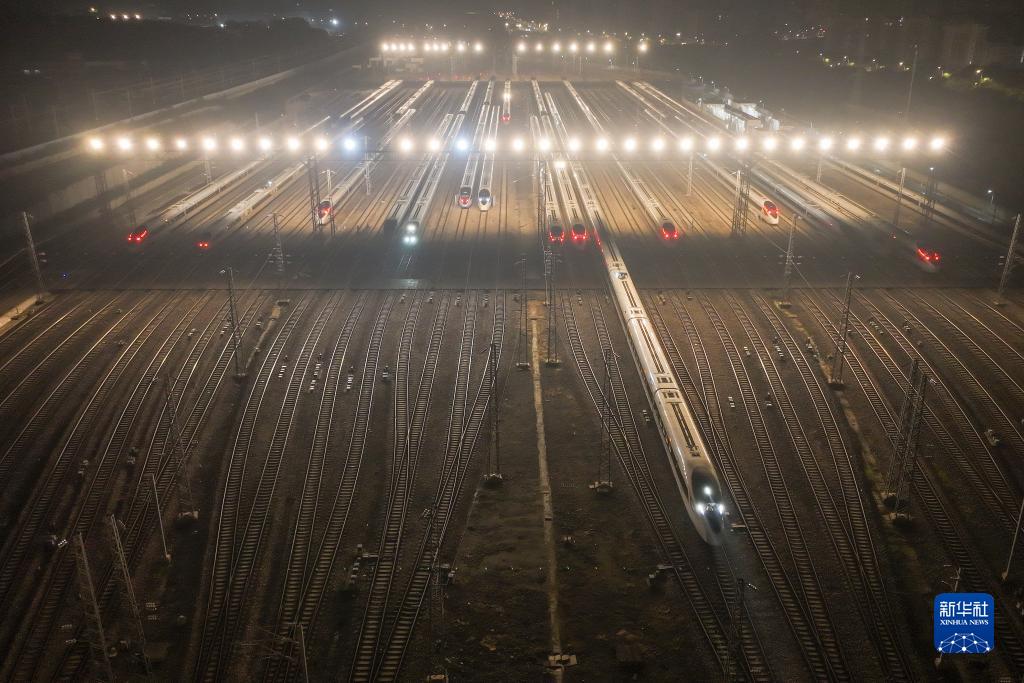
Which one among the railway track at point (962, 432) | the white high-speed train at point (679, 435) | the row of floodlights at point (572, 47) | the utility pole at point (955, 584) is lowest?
the utility pole at point (955, 584)

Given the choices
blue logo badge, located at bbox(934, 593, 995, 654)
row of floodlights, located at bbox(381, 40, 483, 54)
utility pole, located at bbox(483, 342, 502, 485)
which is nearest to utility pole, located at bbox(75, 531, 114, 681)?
utility pole, located at bbox(483, 342, 502, 485)

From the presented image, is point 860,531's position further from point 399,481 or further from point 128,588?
point 128,588

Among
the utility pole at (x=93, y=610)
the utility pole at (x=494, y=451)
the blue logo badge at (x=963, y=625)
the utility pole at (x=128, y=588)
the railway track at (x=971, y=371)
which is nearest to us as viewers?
the utility pole at (x=93, y=610)

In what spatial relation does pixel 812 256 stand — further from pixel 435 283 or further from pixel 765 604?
pixel 765 604

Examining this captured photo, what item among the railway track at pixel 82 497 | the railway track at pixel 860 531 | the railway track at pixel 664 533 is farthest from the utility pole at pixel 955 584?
the railway track at pixel 82 497

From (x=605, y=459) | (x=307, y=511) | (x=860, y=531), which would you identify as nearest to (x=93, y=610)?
(x=307, y=511)

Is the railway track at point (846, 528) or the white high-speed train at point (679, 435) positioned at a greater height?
the white high-speed train at point (679, 435)

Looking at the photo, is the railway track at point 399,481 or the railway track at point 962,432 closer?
the railway track at point 399,481

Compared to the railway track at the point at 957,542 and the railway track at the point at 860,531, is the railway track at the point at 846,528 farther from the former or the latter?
the railway track at the point at 957,542
